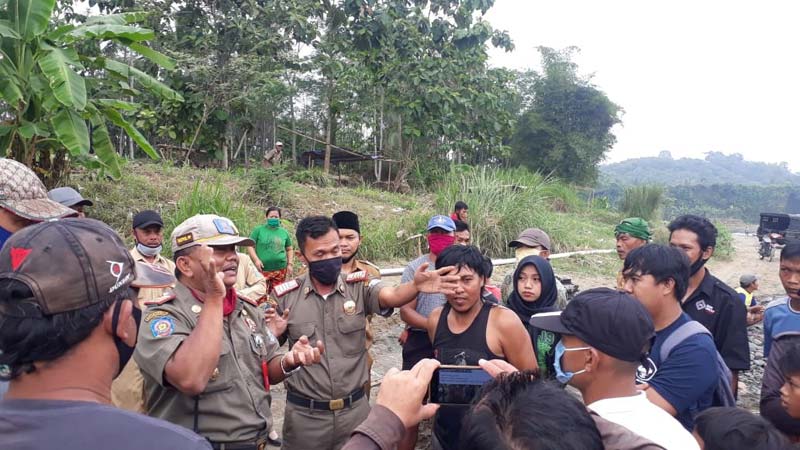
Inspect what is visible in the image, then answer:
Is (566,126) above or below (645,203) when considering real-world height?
above

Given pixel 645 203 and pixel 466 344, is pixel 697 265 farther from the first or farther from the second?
pixel 645 203

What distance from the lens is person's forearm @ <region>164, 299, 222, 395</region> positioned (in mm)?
1779

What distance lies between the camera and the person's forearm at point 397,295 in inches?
108

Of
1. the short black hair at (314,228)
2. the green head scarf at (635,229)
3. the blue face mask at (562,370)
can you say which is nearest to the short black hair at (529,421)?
the blue face mask at (562,370)

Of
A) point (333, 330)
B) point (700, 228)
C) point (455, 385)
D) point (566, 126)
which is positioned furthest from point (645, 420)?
point (566, 126)

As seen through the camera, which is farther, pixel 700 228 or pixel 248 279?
pixel 248 279

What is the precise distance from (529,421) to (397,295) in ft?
5.45

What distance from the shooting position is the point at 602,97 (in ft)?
84.8

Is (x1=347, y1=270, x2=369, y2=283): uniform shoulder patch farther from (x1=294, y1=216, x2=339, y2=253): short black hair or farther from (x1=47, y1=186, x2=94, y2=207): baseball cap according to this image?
(x1=47, y1=186, x2=94, y2=207): baseball cap

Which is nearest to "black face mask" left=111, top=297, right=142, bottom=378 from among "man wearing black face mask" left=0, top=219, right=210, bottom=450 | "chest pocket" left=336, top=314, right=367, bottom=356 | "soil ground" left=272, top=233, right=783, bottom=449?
"man wearing black face mask" left=0, top=219, right=210, bottom=450

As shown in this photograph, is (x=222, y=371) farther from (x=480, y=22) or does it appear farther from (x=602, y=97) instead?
(x=602, y=97)

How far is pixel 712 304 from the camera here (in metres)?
3.05

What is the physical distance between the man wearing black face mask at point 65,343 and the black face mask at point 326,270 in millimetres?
1640

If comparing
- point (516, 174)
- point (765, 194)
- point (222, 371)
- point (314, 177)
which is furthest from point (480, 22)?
point (765, 194)
